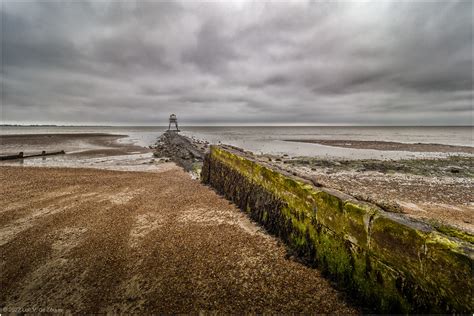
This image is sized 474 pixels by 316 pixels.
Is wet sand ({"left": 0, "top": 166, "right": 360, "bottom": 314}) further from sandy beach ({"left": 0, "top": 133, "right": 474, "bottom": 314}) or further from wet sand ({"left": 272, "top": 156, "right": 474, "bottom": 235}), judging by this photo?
wet sand ({"left": 272, "top": 156, "right": 474, "bottom": 235})

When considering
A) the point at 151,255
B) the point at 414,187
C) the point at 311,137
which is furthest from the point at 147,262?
the point at 311,137

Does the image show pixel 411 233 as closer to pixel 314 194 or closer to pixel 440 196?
pixel 314 194

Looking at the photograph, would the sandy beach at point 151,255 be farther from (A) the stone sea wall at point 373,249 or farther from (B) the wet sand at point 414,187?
(A) the stone sea wall at point 373,249

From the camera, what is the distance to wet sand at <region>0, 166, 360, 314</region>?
3332 mm

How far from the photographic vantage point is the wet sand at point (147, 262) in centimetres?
333

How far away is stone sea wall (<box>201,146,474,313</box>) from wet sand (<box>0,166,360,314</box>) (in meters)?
0.35

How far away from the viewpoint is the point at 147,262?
4359 mm

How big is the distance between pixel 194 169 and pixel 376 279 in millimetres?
12102

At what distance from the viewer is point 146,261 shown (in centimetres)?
439

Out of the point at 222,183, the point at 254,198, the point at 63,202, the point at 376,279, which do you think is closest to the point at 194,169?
the point at 222,183

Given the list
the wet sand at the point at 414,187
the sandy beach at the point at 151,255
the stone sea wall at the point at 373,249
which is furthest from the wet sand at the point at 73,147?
the stone sea wall at the point at 373,249

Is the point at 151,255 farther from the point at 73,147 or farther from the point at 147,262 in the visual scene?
the point at 73,147

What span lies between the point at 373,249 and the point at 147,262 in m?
3.86

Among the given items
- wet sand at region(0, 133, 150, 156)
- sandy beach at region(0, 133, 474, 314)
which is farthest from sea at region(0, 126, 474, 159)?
sandy beach at region(0, 133, 474, 314)
